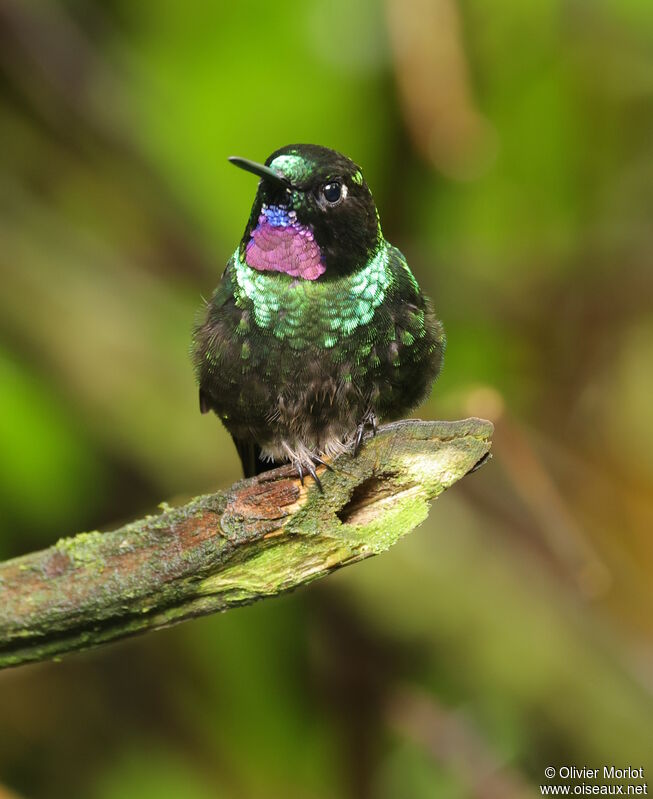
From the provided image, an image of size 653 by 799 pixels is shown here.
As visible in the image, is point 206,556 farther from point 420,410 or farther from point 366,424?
point 420,410

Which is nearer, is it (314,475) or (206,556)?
(206,556)

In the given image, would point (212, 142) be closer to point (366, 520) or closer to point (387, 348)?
point (387, 348)

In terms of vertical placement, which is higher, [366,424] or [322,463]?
[366,424]

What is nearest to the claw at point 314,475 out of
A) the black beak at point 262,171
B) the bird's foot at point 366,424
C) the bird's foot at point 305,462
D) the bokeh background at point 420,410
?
the bird's foot at point 305,462

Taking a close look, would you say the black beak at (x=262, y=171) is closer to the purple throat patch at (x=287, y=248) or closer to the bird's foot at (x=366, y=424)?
the purple throat patch at (x=287, y=248)

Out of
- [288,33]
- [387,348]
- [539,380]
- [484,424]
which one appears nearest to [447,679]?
[539,380]

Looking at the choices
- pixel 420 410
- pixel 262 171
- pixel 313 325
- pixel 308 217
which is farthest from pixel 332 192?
pixel 420 410
